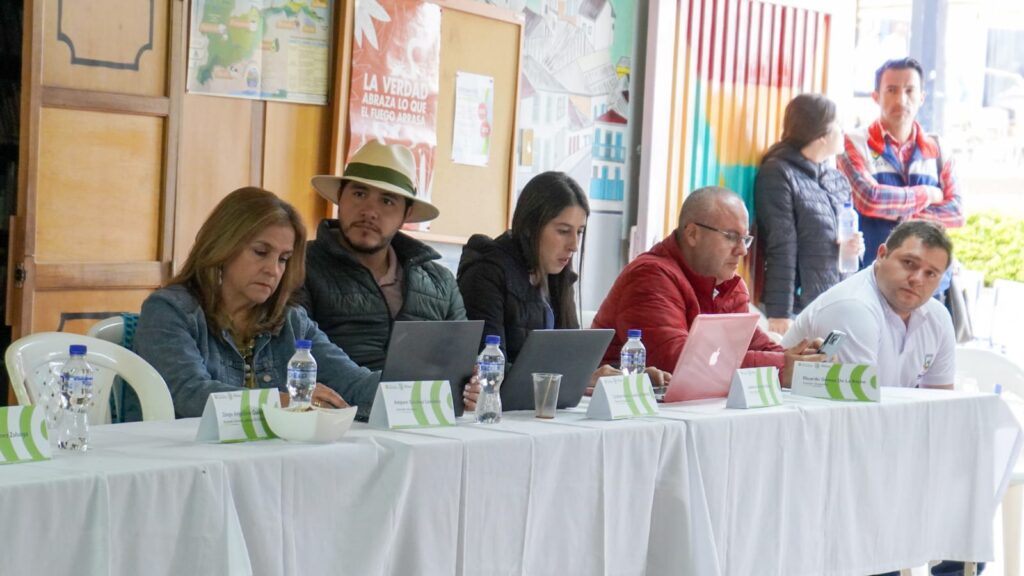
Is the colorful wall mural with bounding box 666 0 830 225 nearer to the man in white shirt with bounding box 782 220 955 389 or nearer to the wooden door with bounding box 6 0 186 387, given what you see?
the man in white shirt with bounding box 782 220 955 389

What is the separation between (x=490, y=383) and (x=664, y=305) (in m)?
1.05

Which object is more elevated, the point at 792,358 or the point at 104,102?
the point at 104,102

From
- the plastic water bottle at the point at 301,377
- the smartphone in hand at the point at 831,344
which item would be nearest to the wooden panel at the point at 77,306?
the plastic water bottle at the point at 301,377

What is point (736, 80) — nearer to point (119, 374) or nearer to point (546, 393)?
point (546, 393)

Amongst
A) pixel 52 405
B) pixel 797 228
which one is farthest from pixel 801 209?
pixel 52 405

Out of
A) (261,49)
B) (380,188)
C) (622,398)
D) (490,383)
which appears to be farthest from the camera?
(261,49)

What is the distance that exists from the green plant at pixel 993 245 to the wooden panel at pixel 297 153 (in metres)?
7.81

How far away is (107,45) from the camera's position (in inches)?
160

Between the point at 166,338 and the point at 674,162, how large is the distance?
3.55 metres

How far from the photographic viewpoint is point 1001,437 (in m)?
3.71

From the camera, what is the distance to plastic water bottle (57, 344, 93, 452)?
2.22m

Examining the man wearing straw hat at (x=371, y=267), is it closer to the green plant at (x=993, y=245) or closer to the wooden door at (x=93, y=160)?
the wooden door at (x=93, y=160)

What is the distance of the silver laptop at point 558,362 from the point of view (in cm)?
285

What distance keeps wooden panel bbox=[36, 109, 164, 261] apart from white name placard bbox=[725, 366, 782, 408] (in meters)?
1.97
